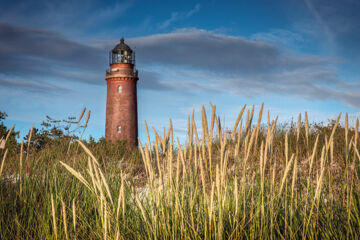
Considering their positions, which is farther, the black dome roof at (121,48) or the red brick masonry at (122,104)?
the black dome roof at (121,48)

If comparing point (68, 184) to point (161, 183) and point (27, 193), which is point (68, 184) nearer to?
point (27, 193)

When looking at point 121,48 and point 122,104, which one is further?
point 121,48

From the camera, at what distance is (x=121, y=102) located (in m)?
28.5

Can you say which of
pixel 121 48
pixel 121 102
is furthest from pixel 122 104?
pixel 121 48

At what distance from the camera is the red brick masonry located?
2838 centimetres

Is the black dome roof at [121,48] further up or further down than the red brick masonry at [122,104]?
further up

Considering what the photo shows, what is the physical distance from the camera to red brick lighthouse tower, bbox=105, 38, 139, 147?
1118 inches

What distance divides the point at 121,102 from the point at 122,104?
0.20 m

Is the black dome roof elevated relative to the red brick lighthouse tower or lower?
elevated

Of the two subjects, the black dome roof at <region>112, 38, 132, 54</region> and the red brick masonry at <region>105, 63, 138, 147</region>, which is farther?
the black dome roof at <region>112, 38, 132, 54</region>

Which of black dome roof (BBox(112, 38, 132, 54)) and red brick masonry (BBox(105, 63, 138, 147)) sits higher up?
black dome roof (BBox(112, 38, 132, 54))

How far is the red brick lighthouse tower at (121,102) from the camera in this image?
28.4 meters

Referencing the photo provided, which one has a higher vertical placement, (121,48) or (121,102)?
(121,48)

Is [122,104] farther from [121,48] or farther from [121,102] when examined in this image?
[121,48]
